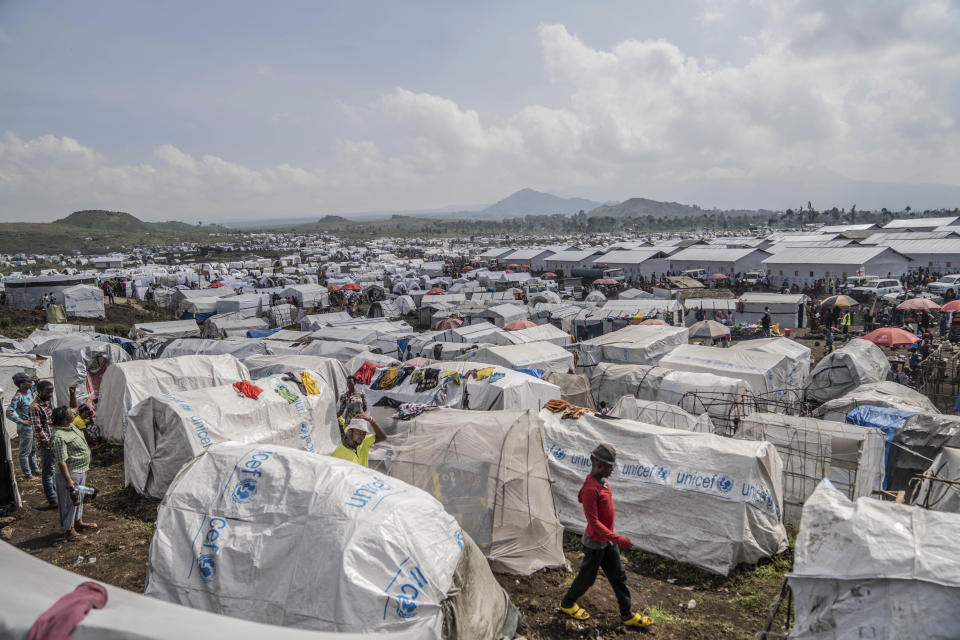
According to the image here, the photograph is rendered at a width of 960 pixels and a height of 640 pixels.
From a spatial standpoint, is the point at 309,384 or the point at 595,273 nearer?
the point at 309,384

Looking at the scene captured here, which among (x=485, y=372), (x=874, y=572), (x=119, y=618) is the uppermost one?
(x=119, y=618)

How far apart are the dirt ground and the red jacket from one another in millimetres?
1011

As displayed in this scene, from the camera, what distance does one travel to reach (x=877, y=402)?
11914 millimetres

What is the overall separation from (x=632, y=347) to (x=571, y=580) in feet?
43.4

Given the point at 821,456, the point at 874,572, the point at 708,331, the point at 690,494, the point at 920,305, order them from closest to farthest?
1. the point at 874,572
2. the point at 690,494
3. the point at 821,456
4. the point at 708,331
5. the point at 920,305

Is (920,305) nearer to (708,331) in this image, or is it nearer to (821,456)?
(708,331)

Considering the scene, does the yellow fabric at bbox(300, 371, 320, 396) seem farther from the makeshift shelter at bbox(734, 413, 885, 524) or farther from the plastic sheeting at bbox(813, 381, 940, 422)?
the plastic sheeting at bbox(813, 381, 940, 422)

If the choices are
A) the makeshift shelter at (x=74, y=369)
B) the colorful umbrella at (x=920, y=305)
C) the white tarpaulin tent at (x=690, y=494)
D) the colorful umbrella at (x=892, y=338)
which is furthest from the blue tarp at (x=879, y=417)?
the colorful umbrella at (x=920, y=305)

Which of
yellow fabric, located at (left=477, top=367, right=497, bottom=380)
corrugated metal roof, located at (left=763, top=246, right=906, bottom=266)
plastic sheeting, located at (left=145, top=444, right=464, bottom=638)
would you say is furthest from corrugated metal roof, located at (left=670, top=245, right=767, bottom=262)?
plastic sheeting, located at (left=145, top=444, right=464, bottom=638)

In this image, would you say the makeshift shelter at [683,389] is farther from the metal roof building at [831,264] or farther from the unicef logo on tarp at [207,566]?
the metal roof building at [831,264]

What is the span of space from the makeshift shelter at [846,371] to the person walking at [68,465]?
17653 millimetres

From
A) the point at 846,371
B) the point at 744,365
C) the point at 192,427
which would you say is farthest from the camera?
the point at 846,371

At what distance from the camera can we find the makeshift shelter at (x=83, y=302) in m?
35.7

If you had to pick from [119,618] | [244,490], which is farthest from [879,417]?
[119,618]
